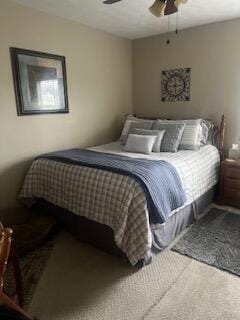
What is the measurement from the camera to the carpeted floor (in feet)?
5.39

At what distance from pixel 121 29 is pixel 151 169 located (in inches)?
94.4

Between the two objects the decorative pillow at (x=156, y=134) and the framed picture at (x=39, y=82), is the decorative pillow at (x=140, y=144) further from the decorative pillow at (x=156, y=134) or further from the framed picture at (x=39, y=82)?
the framed picture at (x=39, y=82)

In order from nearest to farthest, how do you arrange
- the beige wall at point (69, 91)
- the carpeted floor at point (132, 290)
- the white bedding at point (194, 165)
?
the carpeted floor at point (132, 290)
the white bedding at point (194, 165)
the beige wall at point (69, 91)

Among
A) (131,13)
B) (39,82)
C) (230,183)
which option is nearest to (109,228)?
(230,183)

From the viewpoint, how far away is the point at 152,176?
6.95ft

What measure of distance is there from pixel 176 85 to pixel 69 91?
5.36 feet

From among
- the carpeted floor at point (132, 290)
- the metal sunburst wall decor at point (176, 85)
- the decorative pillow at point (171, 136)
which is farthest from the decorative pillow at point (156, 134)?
the carpeted floor at point (132, 290)

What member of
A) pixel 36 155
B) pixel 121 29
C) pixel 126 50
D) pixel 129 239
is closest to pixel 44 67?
pixel 36 155

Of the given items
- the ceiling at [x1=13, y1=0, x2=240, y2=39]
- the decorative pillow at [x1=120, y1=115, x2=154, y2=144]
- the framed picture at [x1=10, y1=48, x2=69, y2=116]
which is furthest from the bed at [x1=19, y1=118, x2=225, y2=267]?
the ceiling at [x1=13, y1=0, x2=240, y2=39]

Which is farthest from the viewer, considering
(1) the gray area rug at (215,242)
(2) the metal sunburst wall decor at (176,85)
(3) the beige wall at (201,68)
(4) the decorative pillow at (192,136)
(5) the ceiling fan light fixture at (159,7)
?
(2) the metal sunburst wall decor at (176,85)

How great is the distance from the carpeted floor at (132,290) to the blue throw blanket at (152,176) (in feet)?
1.49

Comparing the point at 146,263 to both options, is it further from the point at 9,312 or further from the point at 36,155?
the point at 36,155

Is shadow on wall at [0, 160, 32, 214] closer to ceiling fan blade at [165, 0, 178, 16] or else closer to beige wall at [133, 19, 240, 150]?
ceiling fan blade at [165, 0, 178, 16]

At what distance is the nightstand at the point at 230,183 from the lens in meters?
3.06
